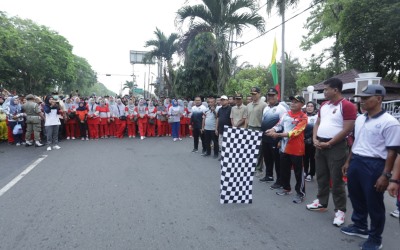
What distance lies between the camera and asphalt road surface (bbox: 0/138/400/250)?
3496 mm

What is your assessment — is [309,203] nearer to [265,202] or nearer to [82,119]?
[265,202]

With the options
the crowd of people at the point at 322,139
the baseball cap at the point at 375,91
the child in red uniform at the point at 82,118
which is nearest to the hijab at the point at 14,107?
the crowd of people at the point at 322,139

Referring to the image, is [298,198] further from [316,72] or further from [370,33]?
[316,72]

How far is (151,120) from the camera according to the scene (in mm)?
13492

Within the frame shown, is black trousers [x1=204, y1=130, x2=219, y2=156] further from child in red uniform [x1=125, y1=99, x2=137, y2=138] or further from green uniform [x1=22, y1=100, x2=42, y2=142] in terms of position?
green uniform [x1=22, y1=100, x2=42, y2=142]

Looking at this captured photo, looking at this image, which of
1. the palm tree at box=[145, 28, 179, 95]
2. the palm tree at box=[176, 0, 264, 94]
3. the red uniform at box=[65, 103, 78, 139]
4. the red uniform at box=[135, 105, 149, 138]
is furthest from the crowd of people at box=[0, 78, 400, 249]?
the palm tree at box=[145, 28, 179, 95]

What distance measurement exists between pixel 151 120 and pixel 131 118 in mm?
891

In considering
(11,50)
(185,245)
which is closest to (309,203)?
(185,245)

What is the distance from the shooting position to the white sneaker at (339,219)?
4.01 meters

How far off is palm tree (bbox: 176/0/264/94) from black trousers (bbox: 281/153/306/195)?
1066 centimetres

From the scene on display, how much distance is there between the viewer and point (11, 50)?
1072 inches

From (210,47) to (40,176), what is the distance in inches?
433

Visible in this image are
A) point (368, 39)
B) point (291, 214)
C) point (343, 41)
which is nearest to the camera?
point (291, 214)

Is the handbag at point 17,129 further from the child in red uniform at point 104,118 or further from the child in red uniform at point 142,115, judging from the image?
the child in red uniform at point 142,115
